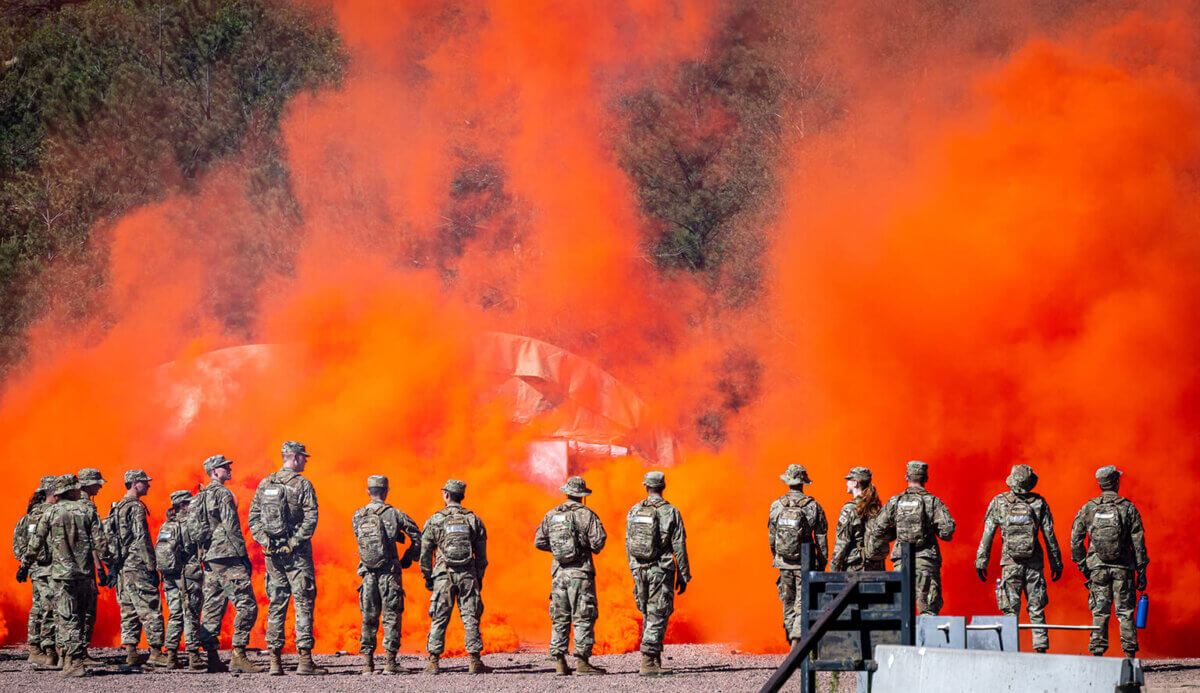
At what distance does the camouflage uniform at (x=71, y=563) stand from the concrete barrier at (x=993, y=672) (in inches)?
426

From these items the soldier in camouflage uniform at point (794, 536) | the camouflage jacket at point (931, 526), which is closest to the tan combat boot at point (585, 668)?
the soldier in camouflage uniform at point (794, 536)

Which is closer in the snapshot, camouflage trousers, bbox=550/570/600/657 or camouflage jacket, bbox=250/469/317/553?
camouflage trousers, bbox=550/570/600/657

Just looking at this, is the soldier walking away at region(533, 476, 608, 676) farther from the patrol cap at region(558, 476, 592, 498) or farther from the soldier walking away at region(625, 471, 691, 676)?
the soldier walking away at region(625, 471, 691, 676)

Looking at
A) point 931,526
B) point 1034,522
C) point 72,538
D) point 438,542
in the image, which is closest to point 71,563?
point 72,538

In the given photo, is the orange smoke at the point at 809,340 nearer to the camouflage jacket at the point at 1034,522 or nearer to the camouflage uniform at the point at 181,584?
the camouflage uniform at the point at 181,584

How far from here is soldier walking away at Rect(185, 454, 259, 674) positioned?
17.1 meters

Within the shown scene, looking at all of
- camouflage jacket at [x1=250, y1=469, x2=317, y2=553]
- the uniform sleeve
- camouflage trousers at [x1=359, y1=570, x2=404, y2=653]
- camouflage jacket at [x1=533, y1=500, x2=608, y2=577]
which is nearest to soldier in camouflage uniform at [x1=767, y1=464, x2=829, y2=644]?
the uniform sleeve

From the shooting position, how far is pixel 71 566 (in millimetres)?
17078

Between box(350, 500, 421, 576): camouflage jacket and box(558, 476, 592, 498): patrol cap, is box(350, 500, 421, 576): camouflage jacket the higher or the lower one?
the lower one

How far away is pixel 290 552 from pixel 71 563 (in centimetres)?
269

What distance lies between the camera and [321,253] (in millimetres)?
34250

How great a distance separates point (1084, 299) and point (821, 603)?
36.1 feet

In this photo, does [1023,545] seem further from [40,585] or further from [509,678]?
[40,585]

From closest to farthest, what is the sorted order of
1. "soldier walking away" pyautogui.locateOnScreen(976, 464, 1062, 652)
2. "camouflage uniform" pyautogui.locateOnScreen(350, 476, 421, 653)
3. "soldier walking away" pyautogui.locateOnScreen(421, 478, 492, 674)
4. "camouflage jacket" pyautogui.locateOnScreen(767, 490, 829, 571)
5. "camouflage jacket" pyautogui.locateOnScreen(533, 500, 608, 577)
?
"soldier walking away" pyautogui.locateOnScreen(976, 464, 1062, 652), "camouflage jacket" pyautogui.locateOnScreen(767, 490, 829, 571), "camouflage jacket" pyautogui.locateOnScreen(533, 500, 608, 577), "soldier walking away" pyautogui.locateOnScreen(421, 478, 492, 674), "camouflage uniform" pyautogui.locateOnScreen(350, 476, 421, 653)
